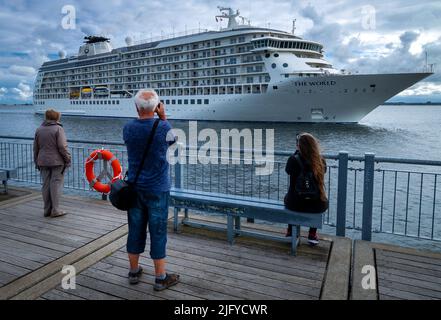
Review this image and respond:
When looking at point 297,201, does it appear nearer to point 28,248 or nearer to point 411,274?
point 411,274

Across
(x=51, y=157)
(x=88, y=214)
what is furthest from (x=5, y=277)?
(x=51, y=157)

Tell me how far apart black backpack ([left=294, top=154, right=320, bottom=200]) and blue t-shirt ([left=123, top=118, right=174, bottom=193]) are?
57.9 inches

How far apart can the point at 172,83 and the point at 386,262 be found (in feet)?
165

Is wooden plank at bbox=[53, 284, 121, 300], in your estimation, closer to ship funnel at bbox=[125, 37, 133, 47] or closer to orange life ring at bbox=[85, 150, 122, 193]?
orange life ring at bbox=[85, 150, 122, 193]

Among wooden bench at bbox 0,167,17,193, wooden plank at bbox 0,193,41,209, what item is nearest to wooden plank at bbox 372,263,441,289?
wooden plank at bbox 0,193,41,209

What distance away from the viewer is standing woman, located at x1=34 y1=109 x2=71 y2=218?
5.22 metres

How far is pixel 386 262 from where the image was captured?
153 inches

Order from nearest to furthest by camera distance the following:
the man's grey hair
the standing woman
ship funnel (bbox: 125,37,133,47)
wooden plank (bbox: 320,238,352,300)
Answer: the man's grey hair < wooden plank (bbox: 320,238,352,300) < the standing woman < ship funnel (bbox: 125,37,133,47)

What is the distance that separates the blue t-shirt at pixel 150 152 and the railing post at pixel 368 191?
249 cm

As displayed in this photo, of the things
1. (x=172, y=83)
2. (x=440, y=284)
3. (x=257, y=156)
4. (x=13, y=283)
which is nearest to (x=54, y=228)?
(x=13, y=283)

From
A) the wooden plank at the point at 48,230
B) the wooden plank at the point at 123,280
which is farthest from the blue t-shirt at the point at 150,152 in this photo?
the wooden plank at the point at 48,230

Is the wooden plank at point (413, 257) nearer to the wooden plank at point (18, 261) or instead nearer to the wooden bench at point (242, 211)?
the wooden bench at point (242, 211)
